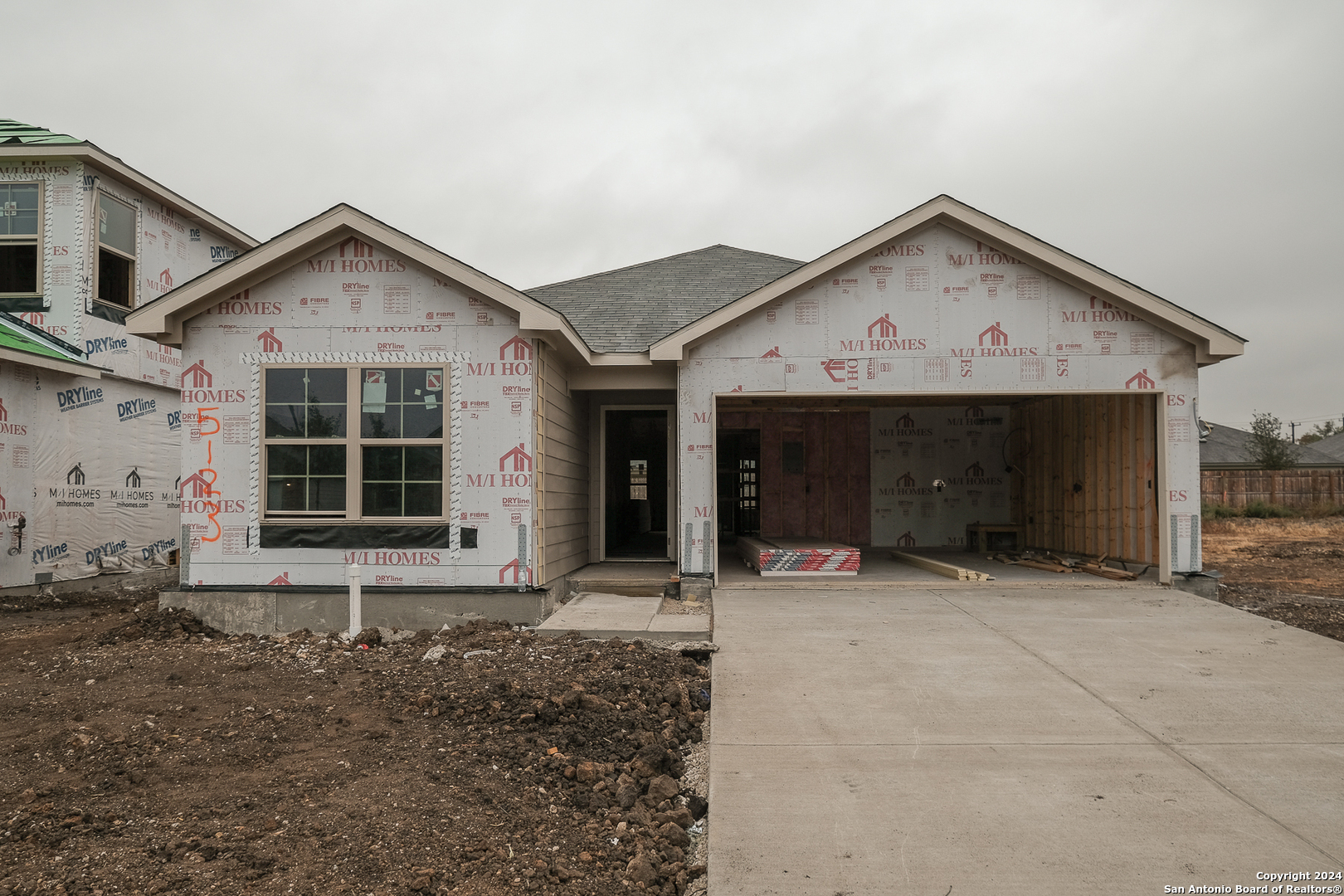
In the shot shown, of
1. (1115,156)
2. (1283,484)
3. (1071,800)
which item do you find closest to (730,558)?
(1071,800)

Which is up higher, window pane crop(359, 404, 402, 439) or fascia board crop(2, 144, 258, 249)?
fascia board crop(2, 144, 258, 249)

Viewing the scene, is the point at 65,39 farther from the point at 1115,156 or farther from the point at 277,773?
the point at 1115,156

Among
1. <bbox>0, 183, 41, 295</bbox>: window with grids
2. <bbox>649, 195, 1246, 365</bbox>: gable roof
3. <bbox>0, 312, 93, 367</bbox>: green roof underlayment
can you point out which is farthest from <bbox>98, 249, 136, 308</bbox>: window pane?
<bbox>649, 195, 1246, 365</bbox>: gable roof

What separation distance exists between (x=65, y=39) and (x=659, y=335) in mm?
18597

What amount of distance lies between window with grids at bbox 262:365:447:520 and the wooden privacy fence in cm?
2640

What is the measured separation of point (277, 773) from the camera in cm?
385

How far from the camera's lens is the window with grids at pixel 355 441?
7949 millimetres

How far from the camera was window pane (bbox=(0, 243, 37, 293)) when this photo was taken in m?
11.4

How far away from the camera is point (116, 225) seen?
39.0 feet

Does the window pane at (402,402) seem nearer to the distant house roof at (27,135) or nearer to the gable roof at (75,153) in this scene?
the gable roof at (75,153)

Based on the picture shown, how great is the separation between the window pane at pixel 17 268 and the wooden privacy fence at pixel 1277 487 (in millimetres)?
30803

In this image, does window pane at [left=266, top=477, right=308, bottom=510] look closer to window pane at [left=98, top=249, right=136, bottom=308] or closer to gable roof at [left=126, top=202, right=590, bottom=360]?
gable roof at [left=126, top=202, right=590, bottom=360]

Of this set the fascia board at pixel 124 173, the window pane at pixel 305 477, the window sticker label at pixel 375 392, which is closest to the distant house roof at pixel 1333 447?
the window sticker label at pixel 375 392

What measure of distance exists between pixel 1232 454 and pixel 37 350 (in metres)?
42.9
